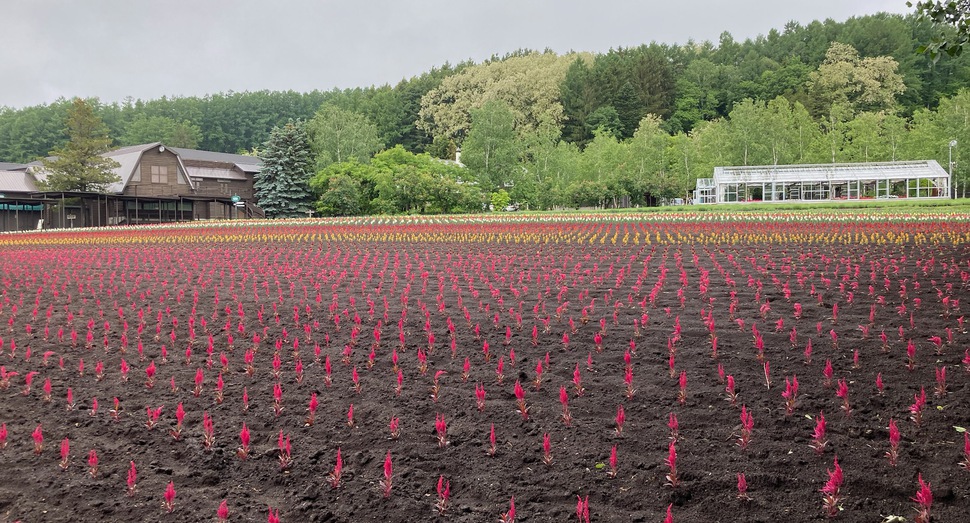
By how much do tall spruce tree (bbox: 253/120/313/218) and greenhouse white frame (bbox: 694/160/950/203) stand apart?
30351 mm

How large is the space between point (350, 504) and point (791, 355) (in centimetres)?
409

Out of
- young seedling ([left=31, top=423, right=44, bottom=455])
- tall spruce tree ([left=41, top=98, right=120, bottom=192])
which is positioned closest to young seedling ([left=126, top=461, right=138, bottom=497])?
young seedling ([left=31, top=423, right=44, bottom=455])

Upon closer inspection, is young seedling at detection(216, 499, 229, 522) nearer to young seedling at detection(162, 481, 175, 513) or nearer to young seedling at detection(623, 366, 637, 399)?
young seedling at detection(162, 481, 175, 513)

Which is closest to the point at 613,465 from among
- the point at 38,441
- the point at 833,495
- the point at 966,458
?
the point at 833,495

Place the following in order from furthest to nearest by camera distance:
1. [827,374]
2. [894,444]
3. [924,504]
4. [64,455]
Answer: [827,374], [64,455], [894,444], [924,504]

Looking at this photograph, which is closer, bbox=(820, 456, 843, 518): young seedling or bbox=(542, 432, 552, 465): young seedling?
bbox=(820, 456, 843, 518): young seedling

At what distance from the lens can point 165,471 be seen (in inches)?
160

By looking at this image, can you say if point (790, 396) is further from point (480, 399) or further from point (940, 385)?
point (480, 399)

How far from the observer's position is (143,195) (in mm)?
46188

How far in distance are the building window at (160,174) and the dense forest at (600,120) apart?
1085cm

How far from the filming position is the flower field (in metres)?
3.65

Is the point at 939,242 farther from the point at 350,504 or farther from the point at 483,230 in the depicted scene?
the point at 350,504

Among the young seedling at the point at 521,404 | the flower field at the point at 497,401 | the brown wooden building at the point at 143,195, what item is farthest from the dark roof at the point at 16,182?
the young seedling at the point at 521,404

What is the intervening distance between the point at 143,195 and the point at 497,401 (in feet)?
158
